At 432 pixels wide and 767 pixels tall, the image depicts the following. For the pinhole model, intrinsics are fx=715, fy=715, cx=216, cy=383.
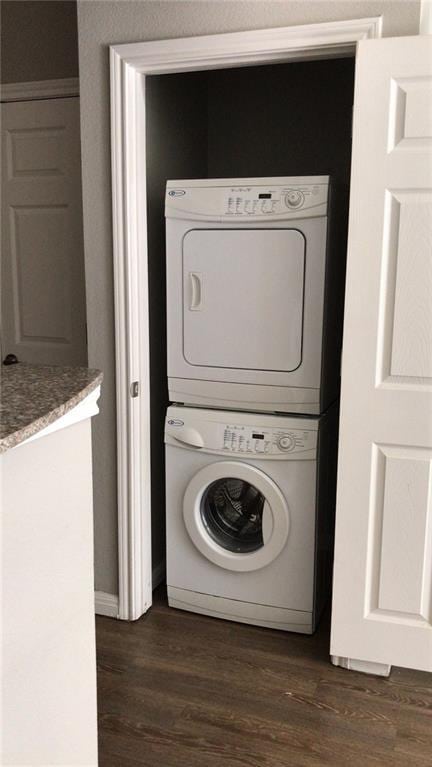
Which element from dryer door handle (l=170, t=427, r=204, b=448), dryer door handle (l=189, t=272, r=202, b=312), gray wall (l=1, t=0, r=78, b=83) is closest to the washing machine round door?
dryer door handle (l=170, t=427, r=204, b=448)

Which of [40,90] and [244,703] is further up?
[40,90]

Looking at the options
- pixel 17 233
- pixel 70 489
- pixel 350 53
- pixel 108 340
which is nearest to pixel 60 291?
pixel 17 233

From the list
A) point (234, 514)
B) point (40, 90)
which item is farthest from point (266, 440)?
point (40, 90)

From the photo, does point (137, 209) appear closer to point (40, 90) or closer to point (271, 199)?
point (271, 199)

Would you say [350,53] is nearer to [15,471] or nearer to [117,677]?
[15,471]

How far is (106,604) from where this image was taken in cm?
288

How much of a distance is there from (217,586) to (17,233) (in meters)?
1.84

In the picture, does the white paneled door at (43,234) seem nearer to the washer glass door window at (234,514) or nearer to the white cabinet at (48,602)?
the washer glass door window at (234,514)

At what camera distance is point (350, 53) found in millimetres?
2301

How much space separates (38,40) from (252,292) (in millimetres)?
1574

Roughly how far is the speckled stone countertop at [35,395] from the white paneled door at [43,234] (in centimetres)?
160

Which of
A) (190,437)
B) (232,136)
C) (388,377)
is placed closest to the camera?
(388,377)

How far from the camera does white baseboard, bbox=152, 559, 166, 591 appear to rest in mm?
3086

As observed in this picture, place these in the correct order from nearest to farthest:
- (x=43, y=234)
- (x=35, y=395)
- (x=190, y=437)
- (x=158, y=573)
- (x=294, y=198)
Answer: (x=35, y=395) → (x=294, y=198) → (x=190, y=437) → (x=158, y=573) → (x=43, y=234)
